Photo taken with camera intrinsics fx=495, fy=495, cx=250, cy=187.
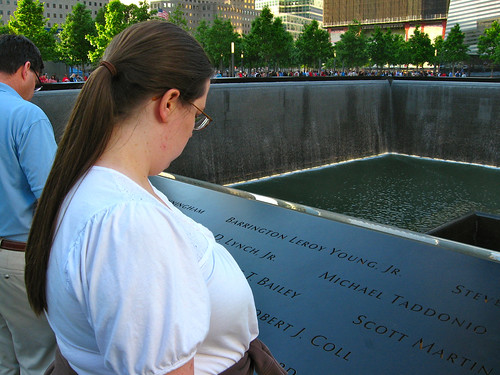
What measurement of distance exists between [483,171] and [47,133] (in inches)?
433

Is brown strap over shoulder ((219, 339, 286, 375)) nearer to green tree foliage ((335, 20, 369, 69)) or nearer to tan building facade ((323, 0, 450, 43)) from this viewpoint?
green tree foliage ((335, 20, 369, 69))

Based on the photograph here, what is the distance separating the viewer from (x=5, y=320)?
195 centimetres

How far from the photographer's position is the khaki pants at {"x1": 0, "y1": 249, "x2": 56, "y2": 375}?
5.98 ft

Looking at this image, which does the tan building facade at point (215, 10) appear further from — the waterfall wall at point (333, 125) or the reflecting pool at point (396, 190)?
the reflecting pool at point (396, 190)

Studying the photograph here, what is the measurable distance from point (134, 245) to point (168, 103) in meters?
0.30

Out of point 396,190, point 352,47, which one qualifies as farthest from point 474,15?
point 396,190

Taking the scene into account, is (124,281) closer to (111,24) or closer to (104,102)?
(104,102)

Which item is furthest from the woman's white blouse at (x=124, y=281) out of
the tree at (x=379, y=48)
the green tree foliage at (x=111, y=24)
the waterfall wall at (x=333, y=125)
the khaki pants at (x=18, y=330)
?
the tree at (x=379, y=48)

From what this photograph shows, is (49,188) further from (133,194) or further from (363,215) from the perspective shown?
(363,215)

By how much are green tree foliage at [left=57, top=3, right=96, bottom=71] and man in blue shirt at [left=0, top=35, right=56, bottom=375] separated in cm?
3408

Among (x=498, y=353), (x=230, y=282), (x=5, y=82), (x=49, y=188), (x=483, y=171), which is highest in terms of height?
(x=5, y=82)

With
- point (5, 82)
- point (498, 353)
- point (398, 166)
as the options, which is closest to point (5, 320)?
point (5, 82)

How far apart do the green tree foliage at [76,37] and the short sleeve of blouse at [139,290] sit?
3558 centimetres

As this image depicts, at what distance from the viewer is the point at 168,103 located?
90cm
